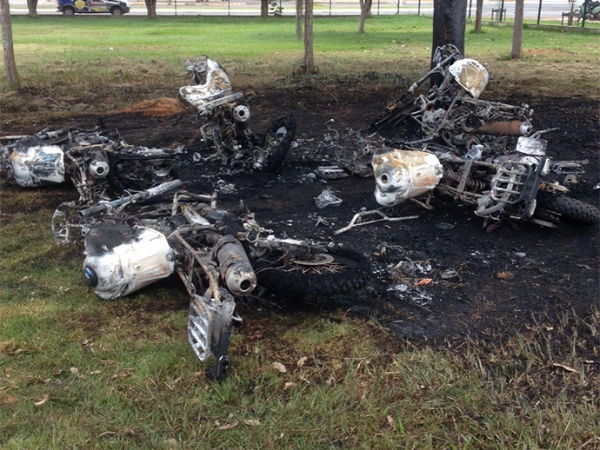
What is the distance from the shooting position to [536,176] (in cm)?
569

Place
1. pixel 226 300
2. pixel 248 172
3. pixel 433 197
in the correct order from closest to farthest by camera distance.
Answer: pixel 226 300
pixel 433 197
pixel 248 172

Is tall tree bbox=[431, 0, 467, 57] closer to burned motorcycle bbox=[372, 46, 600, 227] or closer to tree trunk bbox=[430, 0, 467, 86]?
tree trunk bbox=[430, 0, 467, 86]

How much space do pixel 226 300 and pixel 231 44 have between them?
1987 cm

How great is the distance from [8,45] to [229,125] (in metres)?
7.65

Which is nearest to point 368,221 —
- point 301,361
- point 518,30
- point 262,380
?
point 301,361

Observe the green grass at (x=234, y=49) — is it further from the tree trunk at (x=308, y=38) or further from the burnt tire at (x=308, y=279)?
the burnt tire at (x=308, y=279)

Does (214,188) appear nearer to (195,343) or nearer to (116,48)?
(195,343)

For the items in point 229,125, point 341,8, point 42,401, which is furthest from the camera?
point 341,8

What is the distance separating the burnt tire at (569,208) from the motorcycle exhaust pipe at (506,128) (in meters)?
1.95

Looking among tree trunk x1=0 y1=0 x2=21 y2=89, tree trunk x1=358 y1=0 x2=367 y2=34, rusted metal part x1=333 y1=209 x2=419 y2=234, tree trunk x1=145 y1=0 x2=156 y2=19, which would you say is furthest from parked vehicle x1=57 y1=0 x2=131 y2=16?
rusted metal part x1=333 y1=209 x2=419 y2=234

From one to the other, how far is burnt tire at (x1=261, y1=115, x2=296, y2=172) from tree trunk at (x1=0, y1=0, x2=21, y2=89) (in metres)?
7.91

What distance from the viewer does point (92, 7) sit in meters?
37.8

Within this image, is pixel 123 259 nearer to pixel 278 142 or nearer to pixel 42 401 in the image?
pixel 42 401

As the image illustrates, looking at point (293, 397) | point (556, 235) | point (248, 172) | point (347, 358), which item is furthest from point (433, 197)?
point (293, 397)
